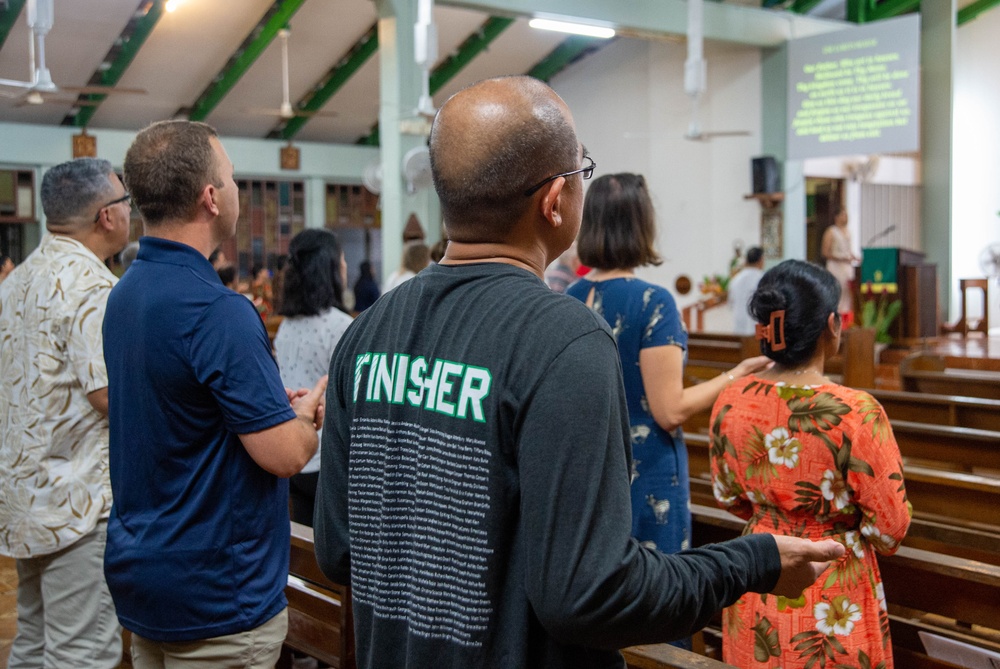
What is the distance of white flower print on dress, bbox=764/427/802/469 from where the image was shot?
1705 mm

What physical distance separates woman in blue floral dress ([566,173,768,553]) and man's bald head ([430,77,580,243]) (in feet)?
3.66

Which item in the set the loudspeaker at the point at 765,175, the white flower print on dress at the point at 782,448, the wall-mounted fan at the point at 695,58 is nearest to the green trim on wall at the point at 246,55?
the wall-mounted fan at the point at 695,58

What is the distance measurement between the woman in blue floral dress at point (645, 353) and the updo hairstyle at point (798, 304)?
291 millimetres

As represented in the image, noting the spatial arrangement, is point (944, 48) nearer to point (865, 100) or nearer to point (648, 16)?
point (865, 100)

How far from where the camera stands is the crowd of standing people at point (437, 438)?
→ 2.92 feet

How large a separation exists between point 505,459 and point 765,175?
10.5 meters

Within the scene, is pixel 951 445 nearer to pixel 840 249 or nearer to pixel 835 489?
pixel 835 489

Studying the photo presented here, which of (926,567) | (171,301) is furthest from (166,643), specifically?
(926,567)

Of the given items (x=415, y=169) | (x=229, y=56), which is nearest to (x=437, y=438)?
(x=415, y=169)

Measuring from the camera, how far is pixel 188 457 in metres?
1.48

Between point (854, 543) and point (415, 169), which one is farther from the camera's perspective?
point (415, 169)

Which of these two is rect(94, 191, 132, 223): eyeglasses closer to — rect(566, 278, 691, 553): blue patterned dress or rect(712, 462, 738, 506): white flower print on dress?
rect(566, 278, 691, 553): blue patterned dress

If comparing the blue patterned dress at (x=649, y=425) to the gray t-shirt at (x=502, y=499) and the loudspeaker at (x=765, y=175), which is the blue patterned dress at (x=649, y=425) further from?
the loudspeaker at (x=765, y=175)

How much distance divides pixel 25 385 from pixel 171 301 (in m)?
0.75
